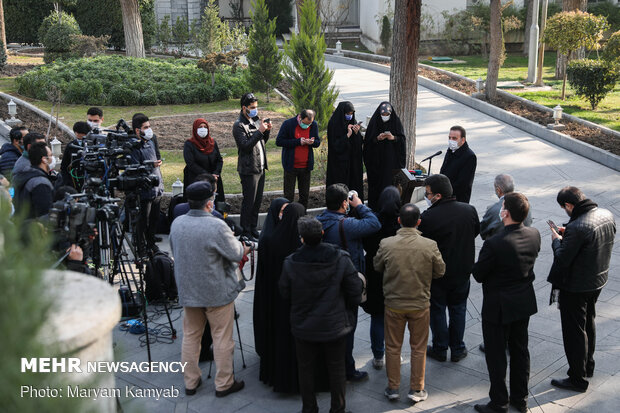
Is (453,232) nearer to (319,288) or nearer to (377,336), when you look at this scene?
(377,336)

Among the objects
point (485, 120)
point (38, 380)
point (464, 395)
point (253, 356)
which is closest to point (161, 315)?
point (253, 356)

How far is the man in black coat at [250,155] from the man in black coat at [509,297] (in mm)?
4772

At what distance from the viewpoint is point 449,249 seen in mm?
6113

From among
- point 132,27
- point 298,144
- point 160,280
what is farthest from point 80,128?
point 132,27

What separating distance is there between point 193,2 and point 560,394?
119 feet

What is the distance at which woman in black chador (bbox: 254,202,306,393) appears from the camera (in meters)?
5.71

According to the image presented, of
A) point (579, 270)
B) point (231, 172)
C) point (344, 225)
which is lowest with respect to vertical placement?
point (231, 172)

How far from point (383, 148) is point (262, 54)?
11.0 metres

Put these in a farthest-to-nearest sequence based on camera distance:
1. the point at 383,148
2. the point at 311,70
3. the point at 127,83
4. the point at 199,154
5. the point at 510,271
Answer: the point at 127,83 < the point at 311,70 < the point at 383,148 < the point at 199,154 < the point at 510,271

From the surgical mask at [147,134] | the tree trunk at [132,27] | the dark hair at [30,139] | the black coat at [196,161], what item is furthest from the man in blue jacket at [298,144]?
the tree trunk at [132,27]

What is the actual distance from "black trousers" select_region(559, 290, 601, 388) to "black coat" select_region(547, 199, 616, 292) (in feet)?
0.39

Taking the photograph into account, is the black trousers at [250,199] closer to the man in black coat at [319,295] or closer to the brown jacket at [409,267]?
the brown jacket at [409,267]

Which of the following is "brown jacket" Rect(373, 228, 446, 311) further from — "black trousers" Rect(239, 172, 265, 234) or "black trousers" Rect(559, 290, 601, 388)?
"black trousers" Rect(239, 172, 265, 234)

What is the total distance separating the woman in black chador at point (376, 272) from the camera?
242 inches
